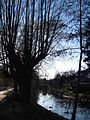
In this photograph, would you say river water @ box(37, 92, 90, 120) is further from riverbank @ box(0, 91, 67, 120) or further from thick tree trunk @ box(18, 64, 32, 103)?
thick tree trunk @ box(18, 64, 32, 103)

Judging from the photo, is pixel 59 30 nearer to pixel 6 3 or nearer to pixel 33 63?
pixel 33 63

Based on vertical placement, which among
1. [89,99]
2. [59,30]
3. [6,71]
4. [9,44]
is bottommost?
[89,99]

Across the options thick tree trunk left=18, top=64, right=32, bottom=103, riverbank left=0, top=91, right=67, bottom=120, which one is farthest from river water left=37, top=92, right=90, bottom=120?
thick tree trunk left=18, top=64, right=32, bottom=103

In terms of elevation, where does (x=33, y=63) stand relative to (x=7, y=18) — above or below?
below

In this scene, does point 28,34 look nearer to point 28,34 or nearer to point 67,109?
point 28,34

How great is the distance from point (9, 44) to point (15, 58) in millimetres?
1223

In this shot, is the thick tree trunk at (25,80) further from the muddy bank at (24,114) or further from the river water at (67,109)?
the river water at (67,109)

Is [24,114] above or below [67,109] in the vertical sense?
above

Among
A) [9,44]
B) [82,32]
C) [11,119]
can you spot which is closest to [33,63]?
[9,44]

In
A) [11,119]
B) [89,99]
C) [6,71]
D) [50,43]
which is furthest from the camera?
[89,99]

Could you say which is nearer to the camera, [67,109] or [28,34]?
[28,34]

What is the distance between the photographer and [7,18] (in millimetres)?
12570

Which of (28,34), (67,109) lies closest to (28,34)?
(28,34)

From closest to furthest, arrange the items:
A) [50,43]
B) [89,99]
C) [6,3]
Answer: [6,3] < [50,43] < [89,99]
